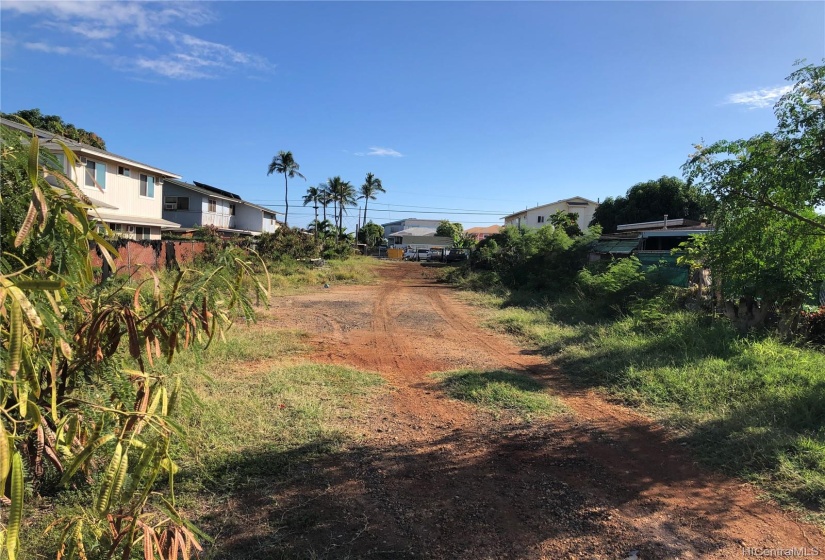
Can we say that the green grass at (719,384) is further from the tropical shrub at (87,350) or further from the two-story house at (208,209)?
the two-story house at (208,209)

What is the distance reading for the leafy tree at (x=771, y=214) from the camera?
17.3ft

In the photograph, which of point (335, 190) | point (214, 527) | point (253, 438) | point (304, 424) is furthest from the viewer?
point (335, 190)

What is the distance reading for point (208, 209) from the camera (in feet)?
104

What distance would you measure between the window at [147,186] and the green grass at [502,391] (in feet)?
69.0

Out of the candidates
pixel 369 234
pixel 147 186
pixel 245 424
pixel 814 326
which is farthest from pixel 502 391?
pixel 369 234

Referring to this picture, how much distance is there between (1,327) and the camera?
156 centimetres

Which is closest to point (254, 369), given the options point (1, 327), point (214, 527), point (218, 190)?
point (214, 527)

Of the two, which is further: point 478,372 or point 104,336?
point 478,372

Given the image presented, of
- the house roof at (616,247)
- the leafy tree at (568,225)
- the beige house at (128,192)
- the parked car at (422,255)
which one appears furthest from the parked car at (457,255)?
the beige house at (128,192)

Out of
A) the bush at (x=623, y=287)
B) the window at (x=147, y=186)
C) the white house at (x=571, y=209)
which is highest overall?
the white house at (x=571, y=209)

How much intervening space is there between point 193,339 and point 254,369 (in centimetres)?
497

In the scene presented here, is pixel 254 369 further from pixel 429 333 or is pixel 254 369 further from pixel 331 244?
pixel 331 244

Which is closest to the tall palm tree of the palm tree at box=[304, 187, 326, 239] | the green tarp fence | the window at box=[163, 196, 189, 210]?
the palm tree at box=[304, 187, 326, 239]

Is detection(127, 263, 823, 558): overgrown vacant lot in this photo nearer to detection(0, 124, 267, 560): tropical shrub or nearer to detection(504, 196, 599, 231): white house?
detection(0, 124, 267, 560): tropical shrub
